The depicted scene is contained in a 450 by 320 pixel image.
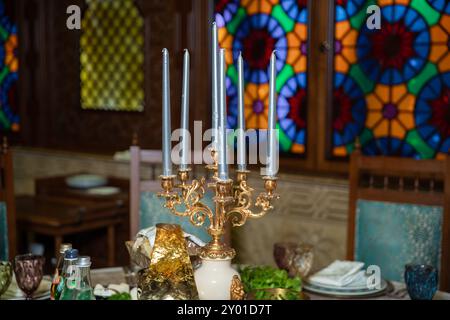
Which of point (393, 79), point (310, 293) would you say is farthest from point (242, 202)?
point (393, 79)

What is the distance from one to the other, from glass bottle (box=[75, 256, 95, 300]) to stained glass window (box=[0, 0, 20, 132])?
8.76 feet

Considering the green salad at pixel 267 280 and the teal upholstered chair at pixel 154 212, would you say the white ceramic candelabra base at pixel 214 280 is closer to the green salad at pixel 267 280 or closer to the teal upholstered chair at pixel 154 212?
the green salad at pixel 267 280

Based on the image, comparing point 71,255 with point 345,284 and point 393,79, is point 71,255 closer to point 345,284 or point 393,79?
point 345,284

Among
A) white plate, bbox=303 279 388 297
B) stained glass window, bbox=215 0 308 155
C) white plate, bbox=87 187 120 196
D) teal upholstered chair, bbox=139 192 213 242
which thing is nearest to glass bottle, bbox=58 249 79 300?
white plate, bbox=303 279 388 297

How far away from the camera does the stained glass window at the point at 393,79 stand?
2131mm

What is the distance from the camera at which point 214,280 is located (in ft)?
3.04

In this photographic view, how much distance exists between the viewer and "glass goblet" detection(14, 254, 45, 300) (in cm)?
113

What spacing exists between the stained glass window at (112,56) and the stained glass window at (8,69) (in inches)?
16.5

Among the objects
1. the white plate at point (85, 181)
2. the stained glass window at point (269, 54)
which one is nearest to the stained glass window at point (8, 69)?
the white plate at point (85, 181)

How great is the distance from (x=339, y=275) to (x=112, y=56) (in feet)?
6.48

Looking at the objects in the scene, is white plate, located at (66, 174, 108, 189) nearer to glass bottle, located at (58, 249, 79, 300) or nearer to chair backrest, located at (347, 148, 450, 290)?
chair backrest, located at (347, 148, 450, 290)
